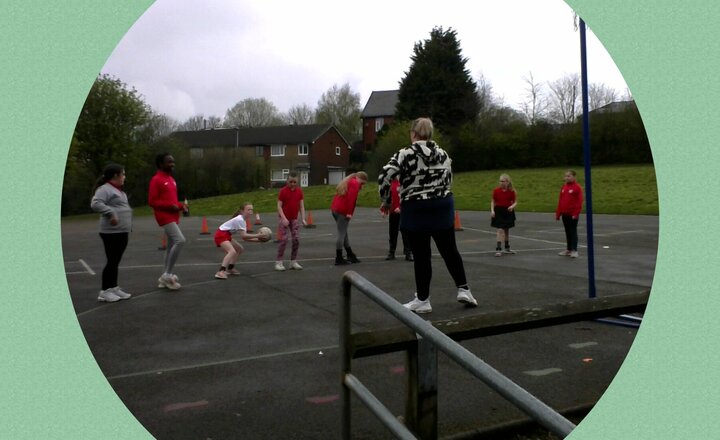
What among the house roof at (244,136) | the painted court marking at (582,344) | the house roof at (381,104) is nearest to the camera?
the painted court marking at (582,344)

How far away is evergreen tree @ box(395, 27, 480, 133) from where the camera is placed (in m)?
5.16

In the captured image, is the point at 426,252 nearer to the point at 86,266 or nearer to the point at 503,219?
the point at 503,219

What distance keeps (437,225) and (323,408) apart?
2345 millimetres

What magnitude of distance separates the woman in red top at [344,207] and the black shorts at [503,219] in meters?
2.80

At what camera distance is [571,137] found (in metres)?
7.05

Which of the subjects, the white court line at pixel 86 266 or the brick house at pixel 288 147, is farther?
the brick house at pixel 288 147

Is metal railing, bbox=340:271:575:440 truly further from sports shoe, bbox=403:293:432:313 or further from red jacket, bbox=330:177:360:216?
red jacket, bbox=330:177:360:216

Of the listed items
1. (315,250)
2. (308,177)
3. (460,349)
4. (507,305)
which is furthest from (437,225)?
(308,177)

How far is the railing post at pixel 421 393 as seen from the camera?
9.32 ft

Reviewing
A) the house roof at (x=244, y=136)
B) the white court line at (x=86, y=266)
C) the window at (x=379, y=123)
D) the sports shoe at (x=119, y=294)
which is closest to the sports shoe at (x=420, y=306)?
the window at (x=379, y=123)

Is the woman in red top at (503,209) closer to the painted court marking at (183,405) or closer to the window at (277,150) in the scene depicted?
the painted court marking at (183,405)

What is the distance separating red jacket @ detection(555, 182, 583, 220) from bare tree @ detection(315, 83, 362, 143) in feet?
13.2

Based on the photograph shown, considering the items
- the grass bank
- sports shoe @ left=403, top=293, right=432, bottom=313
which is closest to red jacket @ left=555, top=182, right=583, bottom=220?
the grass bank

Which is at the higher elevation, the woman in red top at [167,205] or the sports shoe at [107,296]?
the woman in red top at [167,205]
